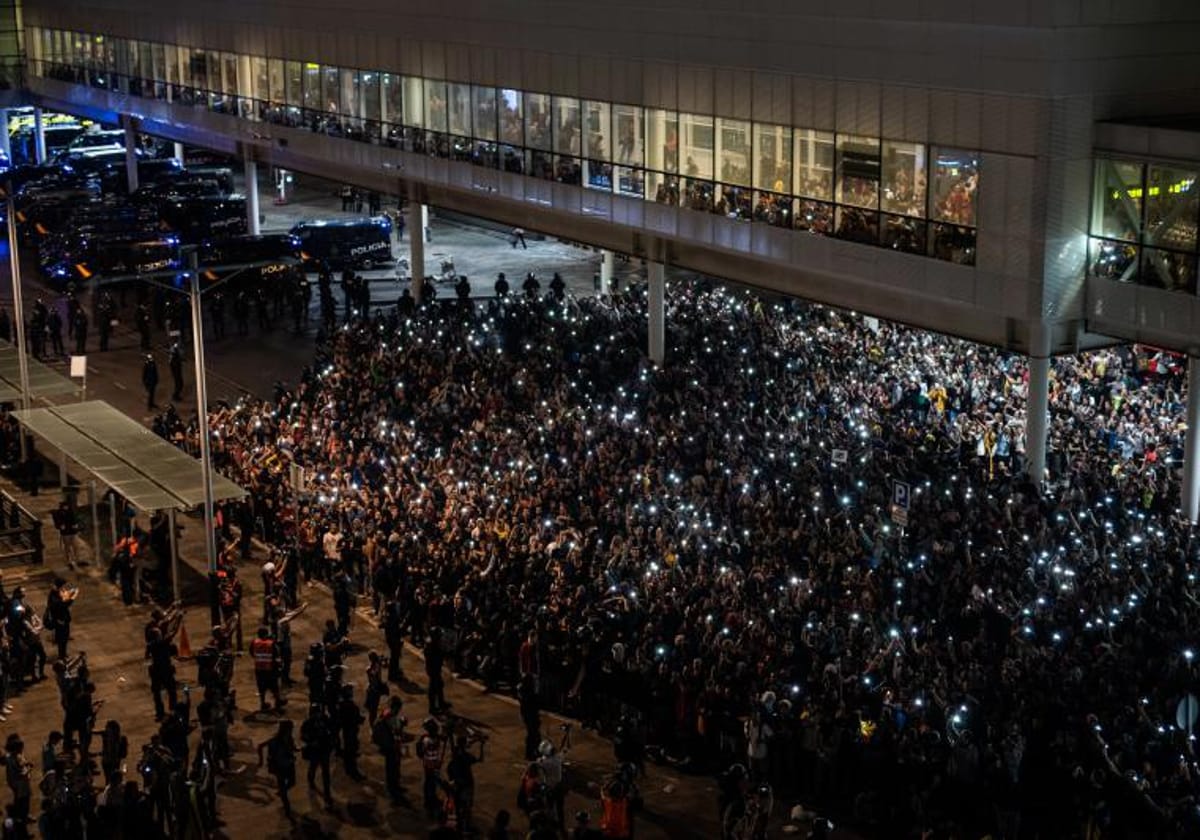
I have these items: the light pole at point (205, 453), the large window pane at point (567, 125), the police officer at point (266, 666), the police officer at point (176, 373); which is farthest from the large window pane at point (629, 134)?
the police officer at point (266, 666)

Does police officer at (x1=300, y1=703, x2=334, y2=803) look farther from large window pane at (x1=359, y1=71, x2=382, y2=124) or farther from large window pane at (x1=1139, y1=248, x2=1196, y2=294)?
large window pane at (x1=359, y1=71, x2=382, y2=124)

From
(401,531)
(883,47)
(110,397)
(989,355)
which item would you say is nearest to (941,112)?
(883,47)

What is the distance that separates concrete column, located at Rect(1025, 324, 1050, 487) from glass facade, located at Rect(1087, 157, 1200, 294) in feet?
4.92

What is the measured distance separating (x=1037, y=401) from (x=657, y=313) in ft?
41.5

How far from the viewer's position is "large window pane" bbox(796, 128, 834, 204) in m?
38.3

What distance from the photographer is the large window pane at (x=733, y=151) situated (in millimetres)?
40812

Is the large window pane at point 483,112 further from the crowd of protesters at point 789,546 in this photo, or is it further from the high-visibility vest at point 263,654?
the high-visibility vest at point 263,654

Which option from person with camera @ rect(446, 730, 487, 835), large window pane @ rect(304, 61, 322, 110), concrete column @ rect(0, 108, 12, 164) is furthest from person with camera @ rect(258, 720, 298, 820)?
concrete column @ rect(0, 108, 12, 164)

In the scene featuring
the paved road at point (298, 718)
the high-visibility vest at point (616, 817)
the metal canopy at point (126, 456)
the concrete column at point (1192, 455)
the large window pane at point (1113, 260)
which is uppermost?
the large window pane at point (1113, 260)

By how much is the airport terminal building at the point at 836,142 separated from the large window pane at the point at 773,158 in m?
0.06

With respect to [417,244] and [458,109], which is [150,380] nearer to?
[417,244]

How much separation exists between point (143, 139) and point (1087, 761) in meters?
78.3

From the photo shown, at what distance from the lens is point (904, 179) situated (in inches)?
1430

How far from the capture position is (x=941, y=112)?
3525cm
